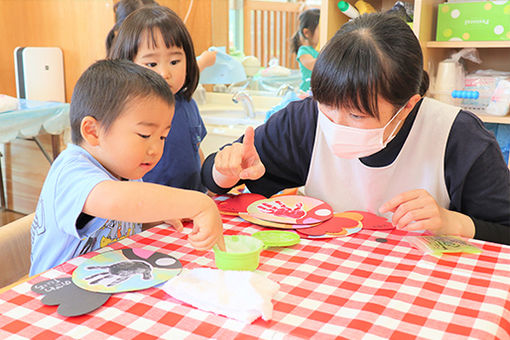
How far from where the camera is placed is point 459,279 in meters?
0.75

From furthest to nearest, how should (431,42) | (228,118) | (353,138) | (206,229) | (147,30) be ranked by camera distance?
(228,118) < (431,42) < (147,30) < (353,138) < (206,229)

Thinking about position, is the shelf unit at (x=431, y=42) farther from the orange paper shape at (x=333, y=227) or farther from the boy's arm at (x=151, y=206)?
the boy's arm at (x=151, y=206)

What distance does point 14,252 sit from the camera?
98 cm

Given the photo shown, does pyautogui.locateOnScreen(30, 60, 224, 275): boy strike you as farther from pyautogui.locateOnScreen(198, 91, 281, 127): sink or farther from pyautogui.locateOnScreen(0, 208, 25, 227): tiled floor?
pyautogui.locateOnScreen(0, 208, 25, 227): tiled floor

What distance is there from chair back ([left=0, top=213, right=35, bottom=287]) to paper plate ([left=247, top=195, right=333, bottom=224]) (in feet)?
1.59

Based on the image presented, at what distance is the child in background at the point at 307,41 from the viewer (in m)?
2.46

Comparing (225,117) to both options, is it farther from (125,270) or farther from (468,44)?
(125,270)

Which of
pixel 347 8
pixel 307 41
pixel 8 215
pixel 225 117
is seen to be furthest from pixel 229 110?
pixel 8 215

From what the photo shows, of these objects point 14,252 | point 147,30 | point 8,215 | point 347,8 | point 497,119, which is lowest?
point 8,215

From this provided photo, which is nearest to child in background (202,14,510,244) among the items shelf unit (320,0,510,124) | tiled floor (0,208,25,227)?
shelf unit (320,0,510,124)

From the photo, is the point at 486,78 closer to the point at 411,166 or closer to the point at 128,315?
the point at 411,166

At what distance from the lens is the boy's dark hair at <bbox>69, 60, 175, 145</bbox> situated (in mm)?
913

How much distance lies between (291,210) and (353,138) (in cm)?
21

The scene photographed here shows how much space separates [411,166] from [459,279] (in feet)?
1.49
